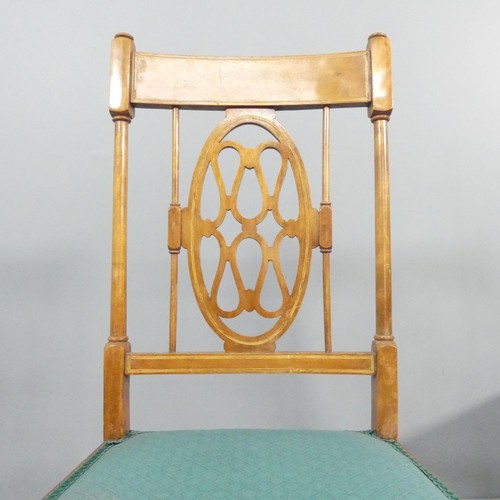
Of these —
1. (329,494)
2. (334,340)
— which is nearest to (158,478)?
(329,494)

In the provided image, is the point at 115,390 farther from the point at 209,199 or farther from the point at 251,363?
the point at 209,199

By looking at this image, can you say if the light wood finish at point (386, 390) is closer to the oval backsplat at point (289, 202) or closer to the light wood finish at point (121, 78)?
the light wood finish at point (121, 78)

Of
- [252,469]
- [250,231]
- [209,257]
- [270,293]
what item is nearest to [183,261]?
[209,257]

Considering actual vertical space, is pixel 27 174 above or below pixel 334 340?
above

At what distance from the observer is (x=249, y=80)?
91 centimetres

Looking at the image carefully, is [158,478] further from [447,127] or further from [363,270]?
[447,127]

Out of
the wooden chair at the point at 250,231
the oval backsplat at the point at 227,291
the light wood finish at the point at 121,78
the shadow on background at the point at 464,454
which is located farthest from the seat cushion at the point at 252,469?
the shadow on background at the point at 464,454

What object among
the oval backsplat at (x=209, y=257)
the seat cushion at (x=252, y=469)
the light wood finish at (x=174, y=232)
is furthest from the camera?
the oval backsplat at (x=209, y=257)

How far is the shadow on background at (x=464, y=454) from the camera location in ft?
4.72

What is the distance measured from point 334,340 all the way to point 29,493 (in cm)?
80

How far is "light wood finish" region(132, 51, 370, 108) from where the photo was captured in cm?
89

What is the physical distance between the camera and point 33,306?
55.2 inches

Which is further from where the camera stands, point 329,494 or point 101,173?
point 101,173

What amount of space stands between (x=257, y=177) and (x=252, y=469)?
1.39 ft
